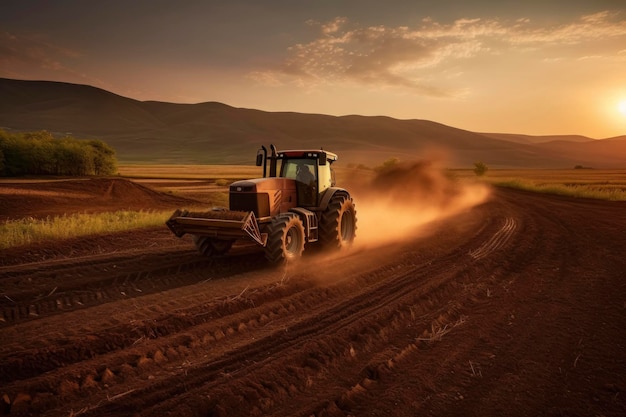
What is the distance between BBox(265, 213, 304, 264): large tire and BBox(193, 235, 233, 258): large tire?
1.74 m

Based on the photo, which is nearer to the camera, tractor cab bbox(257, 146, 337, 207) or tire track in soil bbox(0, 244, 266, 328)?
tire track in soil bbox(0, 244, 266, 328)

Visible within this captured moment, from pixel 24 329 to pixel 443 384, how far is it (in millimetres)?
A: 5439

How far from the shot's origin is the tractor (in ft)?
27.8

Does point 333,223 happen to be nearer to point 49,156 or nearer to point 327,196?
point 327,196

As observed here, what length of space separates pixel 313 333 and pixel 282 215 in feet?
12.7

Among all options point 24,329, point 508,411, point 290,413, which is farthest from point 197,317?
point 508,411

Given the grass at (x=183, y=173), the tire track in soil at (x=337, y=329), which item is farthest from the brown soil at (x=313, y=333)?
the grass at (x=183, y=173)

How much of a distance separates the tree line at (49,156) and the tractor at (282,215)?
2675cm

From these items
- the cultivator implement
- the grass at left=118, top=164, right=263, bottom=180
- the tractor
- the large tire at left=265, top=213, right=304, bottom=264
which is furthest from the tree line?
the large tire at left=265, top=213, right=304, bottom=264

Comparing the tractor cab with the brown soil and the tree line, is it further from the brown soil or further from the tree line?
the tree line

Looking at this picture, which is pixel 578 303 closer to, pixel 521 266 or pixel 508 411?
pixel 521 266

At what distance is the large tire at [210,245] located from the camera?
965 cm

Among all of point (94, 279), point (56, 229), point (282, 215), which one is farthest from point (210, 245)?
point (56, 229)

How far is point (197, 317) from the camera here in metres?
5.82
